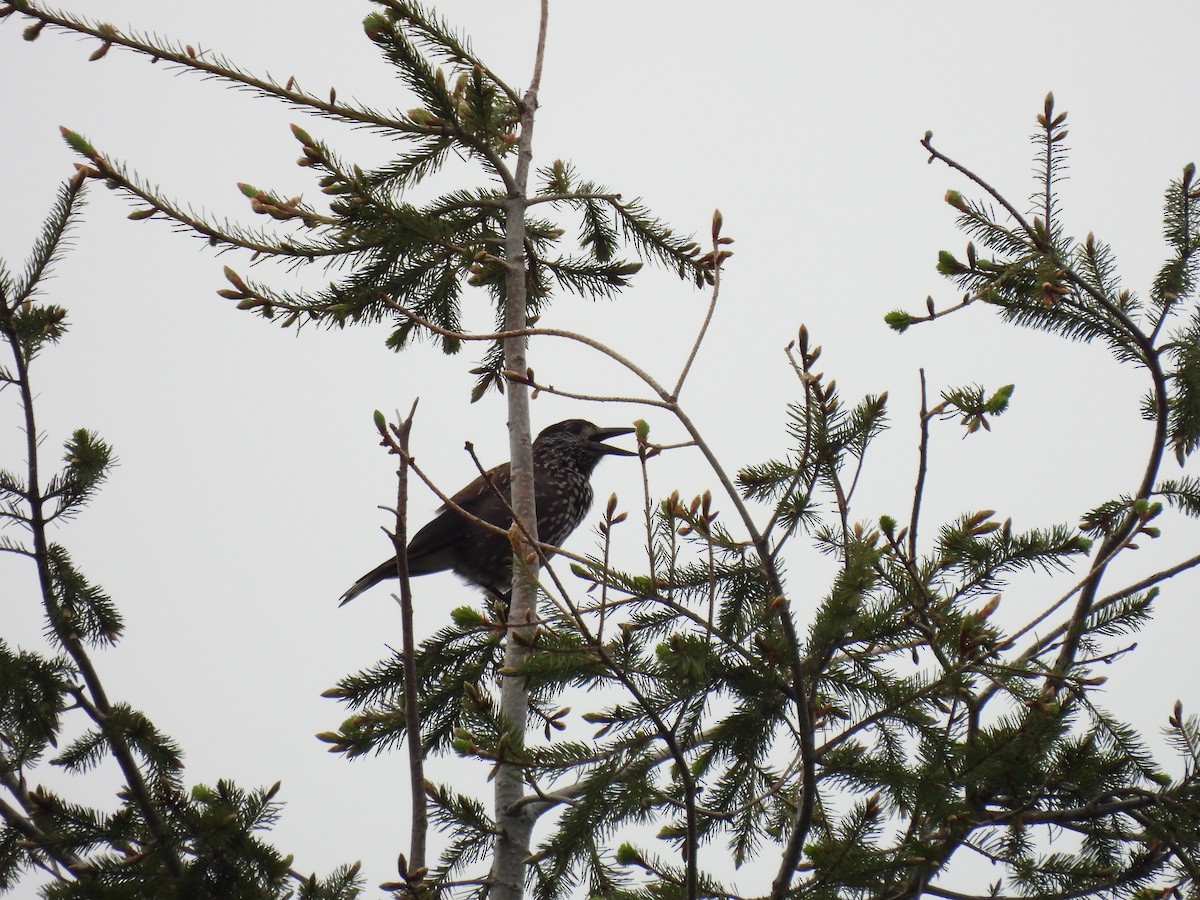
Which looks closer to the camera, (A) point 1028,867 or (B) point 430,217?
(A) point 1028,867

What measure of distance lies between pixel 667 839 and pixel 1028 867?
884 mm

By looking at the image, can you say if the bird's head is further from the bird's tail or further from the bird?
the bird's tail

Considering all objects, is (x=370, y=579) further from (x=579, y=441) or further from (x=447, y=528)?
(x=579, y=441)

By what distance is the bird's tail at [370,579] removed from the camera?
571 centimetres

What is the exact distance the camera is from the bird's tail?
5.71 m

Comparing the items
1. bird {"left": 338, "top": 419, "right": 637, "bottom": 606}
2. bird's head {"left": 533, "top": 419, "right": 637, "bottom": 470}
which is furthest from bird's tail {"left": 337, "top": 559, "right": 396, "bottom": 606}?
bird's head {"left": 533, "top": 419, "right": 637, "bottom": 470}

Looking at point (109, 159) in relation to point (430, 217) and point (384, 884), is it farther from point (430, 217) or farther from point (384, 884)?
point (384, 884)

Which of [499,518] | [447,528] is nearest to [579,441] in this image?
[499,518]

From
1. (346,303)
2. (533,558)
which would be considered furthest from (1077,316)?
(346,303)

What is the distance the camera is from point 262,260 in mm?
3783

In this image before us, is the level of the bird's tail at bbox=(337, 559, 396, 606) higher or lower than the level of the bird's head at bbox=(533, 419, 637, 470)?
lower

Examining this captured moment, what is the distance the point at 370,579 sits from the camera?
18.9 feet

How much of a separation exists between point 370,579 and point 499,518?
738 millimetres

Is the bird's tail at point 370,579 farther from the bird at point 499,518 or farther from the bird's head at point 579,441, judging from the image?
the bird's head at point 579,441
